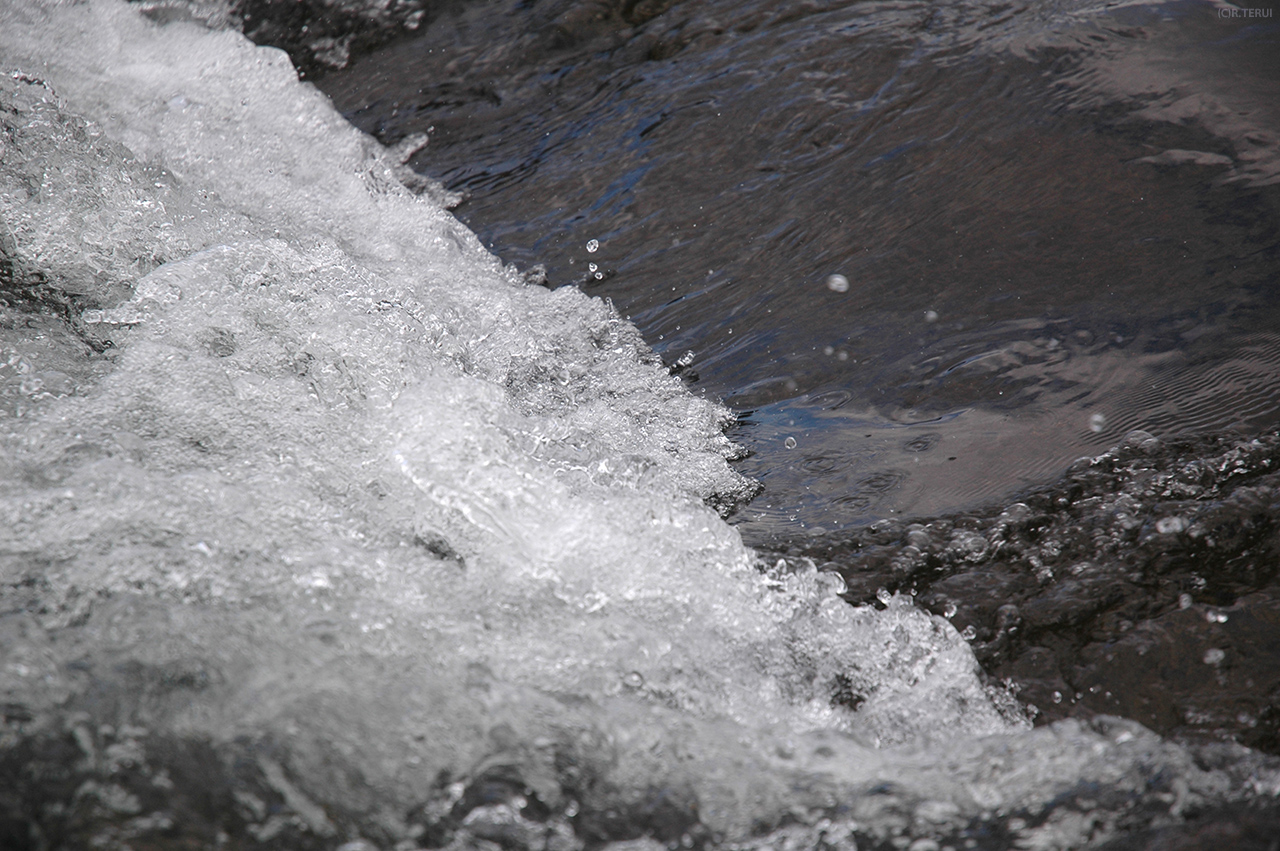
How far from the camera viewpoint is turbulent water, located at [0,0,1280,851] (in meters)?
1.32

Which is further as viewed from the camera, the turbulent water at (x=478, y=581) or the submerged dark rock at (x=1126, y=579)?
the submerged dark rock at (x=1126, y=579)

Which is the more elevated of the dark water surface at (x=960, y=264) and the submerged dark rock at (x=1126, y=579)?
the dark water surface at (x=960, y=264)

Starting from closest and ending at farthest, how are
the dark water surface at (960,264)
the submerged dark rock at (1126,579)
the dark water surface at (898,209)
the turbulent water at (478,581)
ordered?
the turbulent water at (478,581)
the submerged dark rock at (1126,579)
the dark water surface at (960,264)
the dark water surface at (898,209)

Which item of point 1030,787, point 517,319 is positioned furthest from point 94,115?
point 1030,787

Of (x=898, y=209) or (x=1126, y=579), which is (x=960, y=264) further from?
(x=1126, y=579)

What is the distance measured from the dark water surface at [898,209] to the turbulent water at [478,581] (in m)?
0.06

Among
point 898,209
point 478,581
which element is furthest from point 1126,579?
point 898,209

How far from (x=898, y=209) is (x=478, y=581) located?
2.15 m

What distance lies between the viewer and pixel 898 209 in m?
3.19

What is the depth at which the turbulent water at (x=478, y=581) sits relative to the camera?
4.32 ft

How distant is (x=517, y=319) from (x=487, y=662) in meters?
1.63

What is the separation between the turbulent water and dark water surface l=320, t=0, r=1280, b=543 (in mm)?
55

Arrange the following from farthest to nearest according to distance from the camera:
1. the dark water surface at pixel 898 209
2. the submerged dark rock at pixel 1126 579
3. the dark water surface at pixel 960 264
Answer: the dark water surface at pixel 898 209, the dark water surface at pixel 960 264, the submerged dark rock at pixel 1126 579

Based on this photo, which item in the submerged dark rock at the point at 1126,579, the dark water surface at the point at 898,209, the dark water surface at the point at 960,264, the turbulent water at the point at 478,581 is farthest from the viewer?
the dark water surface at the point at 898,209
